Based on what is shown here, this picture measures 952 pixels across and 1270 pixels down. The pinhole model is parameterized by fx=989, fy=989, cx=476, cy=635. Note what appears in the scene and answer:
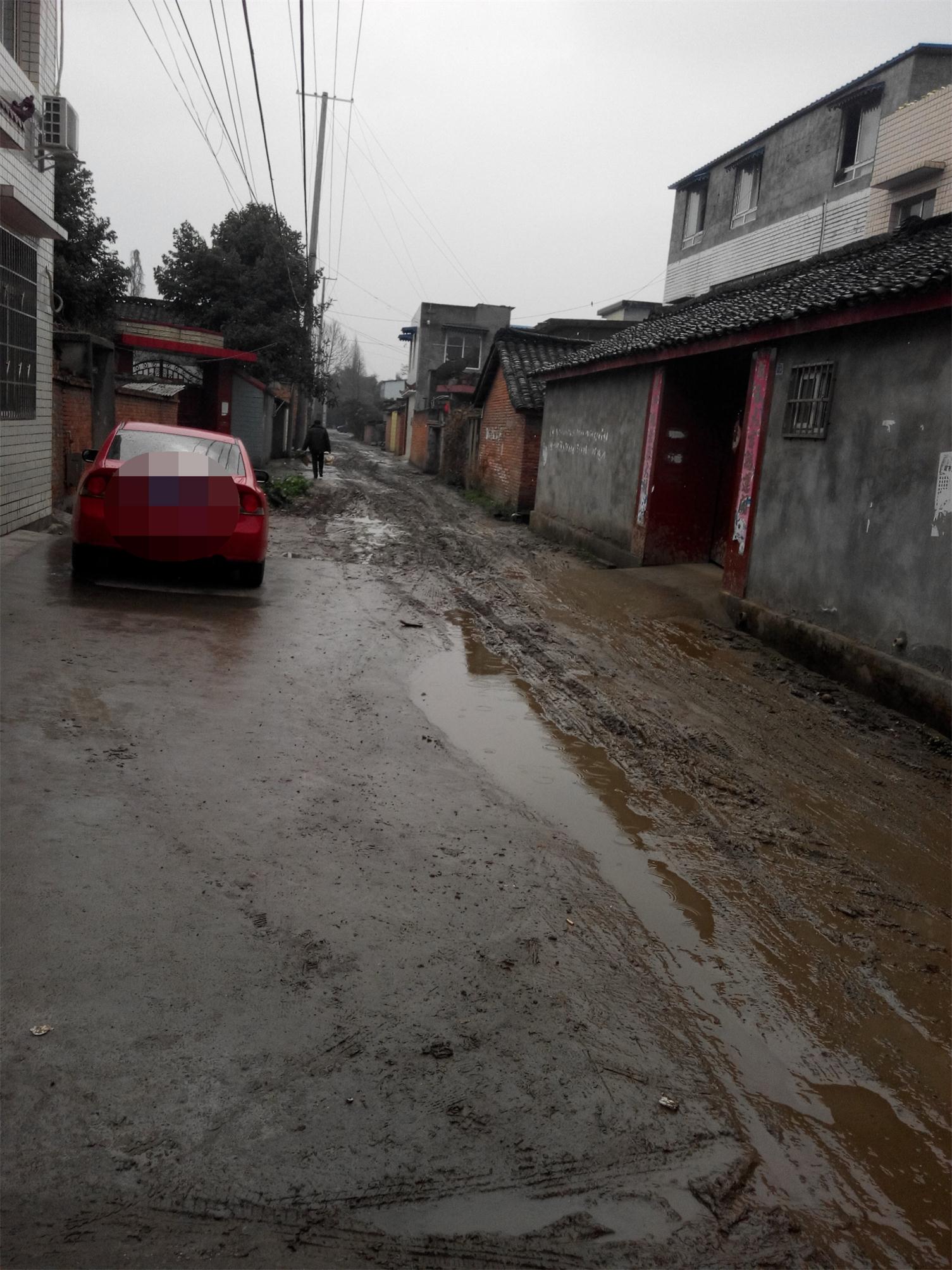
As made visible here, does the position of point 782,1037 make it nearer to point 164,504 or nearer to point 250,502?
point 164,504

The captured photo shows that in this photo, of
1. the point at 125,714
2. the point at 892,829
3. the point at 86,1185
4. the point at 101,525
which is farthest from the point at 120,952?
the point at 101,525

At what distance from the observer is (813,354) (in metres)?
9.29

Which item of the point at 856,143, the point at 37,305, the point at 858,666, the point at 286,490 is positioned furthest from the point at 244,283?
the point at 858,666

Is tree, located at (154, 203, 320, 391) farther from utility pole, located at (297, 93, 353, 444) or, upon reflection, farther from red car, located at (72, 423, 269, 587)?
red car, located at (72, 423, 269, 587)

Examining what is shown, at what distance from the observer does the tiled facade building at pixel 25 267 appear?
1057 cm

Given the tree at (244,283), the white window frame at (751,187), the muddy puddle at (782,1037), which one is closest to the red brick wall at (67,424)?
the muddy puddle at (782,1037)

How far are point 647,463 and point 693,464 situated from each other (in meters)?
0.64

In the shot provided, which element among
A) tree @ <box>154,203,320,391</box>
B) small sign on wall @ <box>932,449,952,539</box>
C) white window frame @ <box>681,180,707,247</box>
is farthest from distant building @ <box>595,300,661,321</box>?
small sign on wall @ <box>932,449,952,539</box>

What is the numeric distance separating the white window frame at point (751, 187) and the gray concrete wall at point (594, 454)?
663 inches

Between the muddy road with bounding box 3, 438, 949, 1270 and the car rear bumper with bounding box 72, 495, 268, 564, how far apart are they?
5.78 feet

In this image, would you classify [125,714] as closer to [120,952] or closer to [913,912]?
[120,952]

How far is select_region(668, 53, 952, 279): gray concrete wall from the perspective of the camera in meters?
25.0

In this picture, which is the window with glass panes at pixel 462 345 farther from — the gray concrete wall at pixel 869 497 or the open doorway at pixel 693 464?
the gray concrete wall at pixel 869 497

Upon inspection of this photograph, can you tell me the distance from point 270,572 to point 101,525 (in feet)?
9.28
